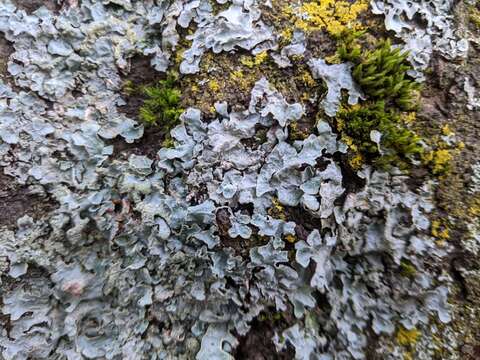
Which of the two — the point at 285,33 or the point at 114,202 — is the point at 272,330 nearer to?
the point at 114,202

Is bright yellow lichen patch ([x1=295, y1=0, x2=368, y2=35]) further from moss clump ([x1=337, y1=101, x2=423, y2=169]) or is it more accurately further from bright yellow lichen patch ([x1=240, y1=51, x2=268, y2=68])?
moss clump ([x1=337, y1=101, x2=423, y2=169])

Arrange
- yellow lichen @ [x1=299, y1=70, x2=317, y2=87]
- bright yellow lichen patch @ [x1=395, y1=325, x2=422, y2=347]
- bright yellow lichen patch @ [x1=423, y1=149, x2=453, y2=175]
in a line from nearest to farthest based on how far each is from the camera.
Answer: bright yellow lichen patch @ [x1=395, y1=325, x2=422, y2=347] < bright yellow lichen patch @ [x1=423, y1=149, x2=453, y2=175] < yellow lichen @ [x1=299, y1=70, x2=317, y2=87]

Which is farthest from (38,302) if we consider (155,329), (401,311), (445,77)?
(445,77)

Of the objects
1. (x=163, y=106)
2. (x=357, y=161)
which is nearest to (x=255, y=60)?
(x=163, y=106)

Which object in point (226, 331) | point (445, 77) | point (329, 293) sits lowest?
point (226, 331)

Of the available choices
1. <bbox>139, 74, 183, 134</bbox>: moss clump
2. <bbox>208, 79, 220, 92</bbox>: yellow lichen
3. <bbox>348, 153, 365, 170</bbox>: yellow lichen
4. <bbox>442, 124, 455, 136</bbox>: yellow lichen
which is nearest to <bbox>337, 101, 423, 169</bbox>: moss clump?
<bbox>348, 153, 365, 170</bbox>: yellow lichen

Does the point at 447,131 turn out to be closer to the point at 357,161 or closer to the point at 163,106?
the point at 357,161
